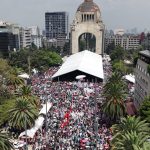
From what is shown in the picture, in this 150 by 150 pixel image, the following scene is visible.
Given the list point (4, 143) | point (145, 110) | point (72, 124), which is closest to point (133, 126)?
point (145, 110)

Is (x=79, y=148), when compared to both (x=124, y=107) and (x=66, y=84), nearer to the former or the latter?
(x=124, y=107)

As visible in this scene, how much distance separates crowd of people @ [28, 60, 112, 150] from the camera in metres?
45.9

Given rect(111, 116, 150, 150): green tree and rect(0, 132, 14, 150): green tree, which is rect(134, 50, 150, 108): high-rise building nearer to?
rect(111, 116, 150, 150): green tree

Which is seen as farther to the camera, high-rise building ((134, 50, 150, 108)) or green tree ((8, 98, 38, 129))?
high-rise building ((134, 50, 150, 108))

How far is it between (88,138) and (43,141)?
532 centimetres

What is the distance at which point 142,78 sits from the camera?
62000 millimetres

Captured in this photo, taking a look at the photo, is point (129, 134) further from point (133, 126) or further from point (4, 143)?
point (4, 143)

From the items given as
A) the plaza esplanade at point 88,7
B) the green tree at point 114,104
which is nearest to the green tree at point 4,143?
the green tree at point 114,104

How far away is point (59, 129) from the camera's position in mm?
52000

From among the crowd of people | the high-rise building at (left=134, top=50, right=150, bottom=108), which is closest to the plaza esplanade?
the crowd of people

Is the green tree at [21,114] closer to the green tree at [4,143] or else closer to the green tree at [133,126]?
the green tree at [4,143]

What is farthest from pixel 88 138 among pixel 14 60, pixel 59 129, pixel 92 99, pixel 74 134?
pixel 14 60

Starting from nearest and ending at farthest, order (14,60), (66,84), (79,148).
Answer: (79,148)
(66,84)
(14,60)

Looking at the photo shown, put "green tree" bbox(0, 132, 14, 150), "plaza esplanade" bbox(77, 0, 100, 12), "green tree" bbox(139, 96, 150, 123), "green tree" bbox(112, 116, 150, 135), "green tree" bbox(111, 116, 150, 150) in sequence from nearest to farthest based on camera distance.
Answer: "green tree" bbox(111, 116, 150, 150), "green tree" bbox(0, 132, 14, 150), "green tree" bbox(112, 116, 150, 135), "green tree" bbox(139, 96, 150, 123), "plaza esplanade" bbox(77, 0, 100, 12)
